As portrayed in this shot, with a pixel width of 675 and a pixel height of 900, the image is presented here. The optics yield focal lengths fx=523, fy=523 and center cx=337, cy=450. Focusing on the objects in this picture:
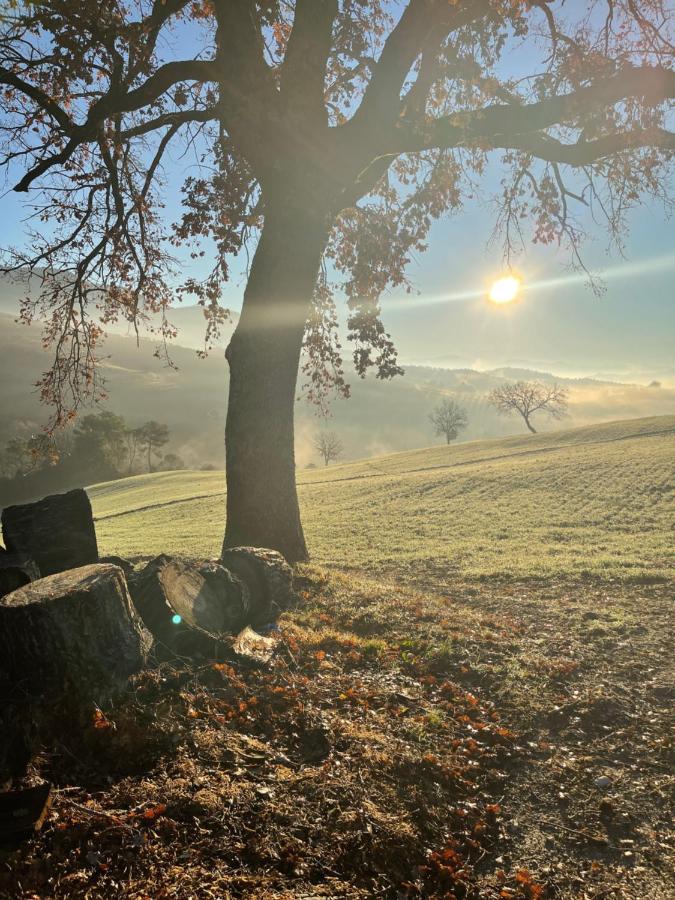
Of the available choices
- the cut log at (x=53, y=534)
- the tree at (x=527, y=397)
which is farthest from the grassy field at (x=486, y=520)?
the tree at (x=527, y=397)

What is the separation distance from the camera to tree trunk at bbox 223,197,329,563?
9.86 meters

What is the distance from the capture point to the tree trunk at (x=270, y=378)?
9.86 meters

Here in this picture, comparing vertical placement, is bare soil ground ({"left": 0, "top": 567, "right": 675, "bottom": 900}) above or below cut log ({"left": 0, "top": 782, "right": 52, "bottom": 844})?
below

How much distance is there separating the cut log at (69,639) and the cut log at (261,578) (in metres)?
2.62

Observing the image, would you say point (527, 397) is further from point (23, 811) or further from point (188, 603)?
point (23, 811)

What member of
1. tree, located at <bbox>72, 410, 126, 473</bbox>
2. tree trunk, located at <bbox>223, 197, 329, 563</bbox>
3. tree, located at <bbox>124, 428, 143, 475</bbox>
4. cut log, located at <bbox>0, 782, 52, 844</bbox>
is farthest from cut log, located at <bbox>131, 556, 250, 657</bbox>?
tree, located at <bbox>124, 428, 143, 475</bbox>

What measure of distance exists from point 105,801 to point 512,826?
3.11 meters

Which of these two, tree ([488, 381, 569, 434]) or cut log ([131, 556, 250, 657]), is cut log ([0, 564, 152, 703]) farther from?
tree ([488, 381, 569, 434])

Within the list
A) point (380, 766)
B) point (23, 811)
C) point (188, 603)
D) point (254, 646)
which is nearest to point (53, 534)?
point (188, 603)

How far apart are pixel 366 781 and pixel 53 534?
5081 millimetres

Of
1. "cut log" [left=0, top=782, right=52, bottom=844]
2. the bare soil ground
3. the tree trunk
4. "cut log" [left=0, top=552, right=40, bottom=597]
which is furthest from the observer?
the tree trunk

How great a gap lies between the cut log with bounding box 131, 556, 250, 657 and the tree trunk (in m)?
2.94

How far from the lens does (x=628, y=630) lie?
8.90m

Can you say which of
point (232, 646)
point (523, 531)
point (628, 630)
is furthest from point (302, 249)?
point (523, 531)
